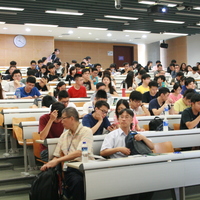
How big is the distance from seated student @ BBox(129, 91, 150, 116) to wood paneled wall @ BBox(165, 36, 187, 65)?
16.9 m

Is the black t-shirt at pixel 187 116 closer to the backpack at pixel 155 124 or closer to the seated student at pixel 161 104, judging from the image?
the backpack at pixel 155 124

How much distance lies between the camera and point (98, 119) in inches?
180

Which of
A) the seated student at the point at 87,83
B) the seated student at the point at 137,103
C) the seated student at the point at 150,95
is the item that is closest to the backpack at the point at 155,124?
the seated student at the point at 137,103

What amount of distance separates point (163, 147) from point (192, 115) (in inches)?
39.8

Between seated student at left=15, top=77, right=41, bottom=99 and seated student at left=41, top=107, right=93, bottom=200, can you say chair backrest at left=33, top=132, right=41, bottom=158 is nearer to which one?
seated student at left=41, top=107, right=93, bottom=200

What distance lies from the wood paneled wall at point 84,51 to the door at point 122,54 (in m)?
0.51

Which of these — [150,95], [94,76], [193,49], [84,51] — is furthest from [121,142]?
[84,51]

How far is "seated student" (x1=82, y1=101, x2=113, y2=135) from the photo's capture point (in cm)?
453

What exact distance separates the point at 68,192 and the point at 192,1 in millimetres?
9575

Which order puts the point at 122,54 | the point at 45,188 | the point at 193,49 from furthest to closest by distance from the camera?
the point at 122,54 → the point at 193,49 → the point at 45,188

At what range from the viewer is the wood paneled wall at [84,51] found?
889 inches

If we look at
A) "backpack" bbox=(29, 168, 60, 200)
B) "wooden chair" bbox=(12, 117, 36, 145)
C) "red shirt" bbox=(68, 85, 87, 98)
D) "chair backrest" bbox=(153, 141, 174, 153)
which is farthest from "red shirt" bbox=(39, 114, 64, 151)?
"red shirt" bbox=(68, 85, 87, 98)

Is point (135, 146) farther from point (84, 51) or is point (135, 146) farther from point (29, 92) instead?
point (84, 51)

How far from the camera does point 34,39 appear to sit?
20297 millimetres
